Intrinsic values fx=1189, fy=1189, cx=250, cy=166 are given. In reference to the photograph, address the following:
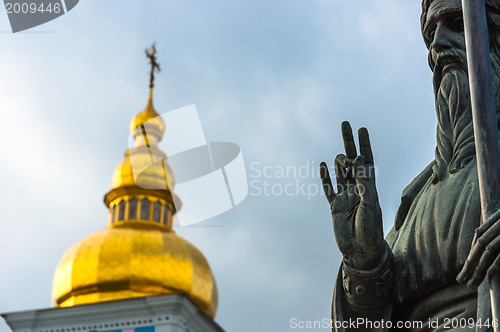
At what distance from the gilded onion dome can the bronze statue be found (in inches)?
1271

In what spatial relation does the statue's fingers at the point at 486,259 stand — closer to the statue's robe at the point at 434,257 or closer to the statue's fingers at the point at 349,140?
the statue's robe at the point at 434,257

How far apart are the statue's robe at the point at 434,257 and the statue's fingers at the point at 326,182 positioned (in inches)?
13.3

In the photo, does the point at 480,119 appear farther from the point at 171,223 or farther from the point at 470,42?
the point at 171,223

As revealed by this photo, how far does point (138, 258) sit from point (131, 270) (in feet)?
1.79

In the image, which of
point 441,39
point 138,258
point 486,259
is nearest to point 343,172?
point 441,39

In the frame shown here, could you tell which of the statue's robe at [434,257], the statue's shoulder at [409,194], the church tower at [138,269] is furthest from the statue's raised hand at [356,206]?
the church tower at [138,269]

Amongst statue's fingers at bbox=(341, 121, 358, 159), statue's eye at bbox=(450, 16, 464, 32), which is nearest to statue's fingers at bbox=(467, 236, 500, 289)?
statue's fingers at bbox=(341, 121, 358, 159)

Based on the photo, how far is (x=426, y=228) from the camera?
4656 millimetres

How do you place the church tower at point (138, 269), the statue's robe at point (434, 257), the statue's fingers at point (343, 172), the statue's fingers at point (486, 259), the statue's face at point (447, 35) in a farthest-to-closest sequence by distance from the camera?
the church tower at point (138, 269)
the statue's face at point (447, 35)
the statue's fingers at point (343, 172)
the statue's robe at point (434, 257)
the statue's fingers at point (486, 259)

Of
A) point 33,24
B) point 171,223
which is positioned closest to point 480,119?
point 33,24

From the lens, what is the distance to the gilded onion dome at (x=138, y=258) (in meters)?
37.5

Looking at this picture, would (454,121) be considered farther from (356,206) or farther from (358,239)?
(358,239)

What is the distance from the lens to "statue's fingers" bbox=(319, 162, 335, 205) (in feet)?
15.6

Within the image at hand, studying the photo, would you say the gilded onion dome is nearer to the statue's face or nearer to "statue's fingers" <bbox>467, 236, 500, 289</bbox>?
the statue's face
